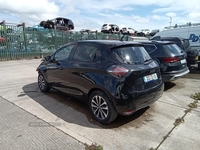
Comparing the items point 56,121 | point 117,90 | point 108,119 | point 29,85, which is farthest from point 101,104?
point 29,85

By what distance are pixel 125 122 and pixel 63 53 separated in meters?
2.31

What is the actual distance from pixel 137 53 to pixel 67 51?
1751 mm

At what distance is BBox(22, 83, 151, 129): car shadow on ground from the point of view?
11.1 feet

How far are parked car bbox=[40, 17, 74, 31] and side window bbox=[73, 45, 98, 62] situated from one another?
15283 mm

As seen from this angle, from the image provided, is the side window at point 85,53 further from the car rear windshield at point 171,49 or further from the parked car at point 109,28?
the parked car at point 109,28

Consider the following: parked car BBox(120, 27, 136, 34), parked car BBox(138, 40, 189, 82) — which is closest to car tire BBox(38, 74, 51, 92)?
parked car BBox(138, 40, 189, 82)

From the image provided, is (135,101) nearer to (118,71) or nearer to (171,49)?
(118,71)

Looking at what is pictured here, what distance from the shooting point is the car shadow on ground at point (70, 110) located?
133 inches

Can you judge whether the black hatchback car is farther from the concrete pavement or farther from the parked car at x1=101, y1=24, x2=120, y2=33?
the parked car at x1=101, y1=24, x2=120, y2=33

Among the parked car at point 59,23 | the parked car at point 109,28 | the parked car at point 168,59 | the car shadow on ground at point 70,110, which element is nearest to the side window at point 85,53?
the car shadow on ground at point 70,110

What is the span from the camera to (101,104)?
11.0 ft

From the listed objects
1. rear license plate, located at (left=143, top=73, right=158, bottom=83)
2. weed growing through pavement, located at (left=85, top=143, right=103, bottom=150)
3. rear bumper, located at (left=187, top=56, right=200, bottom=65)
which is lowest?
weed growing through pavement, located at (left=85, top=143, right=103, bottom=150)

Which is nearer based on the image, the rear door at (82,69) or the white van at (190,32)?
the rear door at (82,69)

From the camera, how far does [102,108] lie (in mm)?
3338
